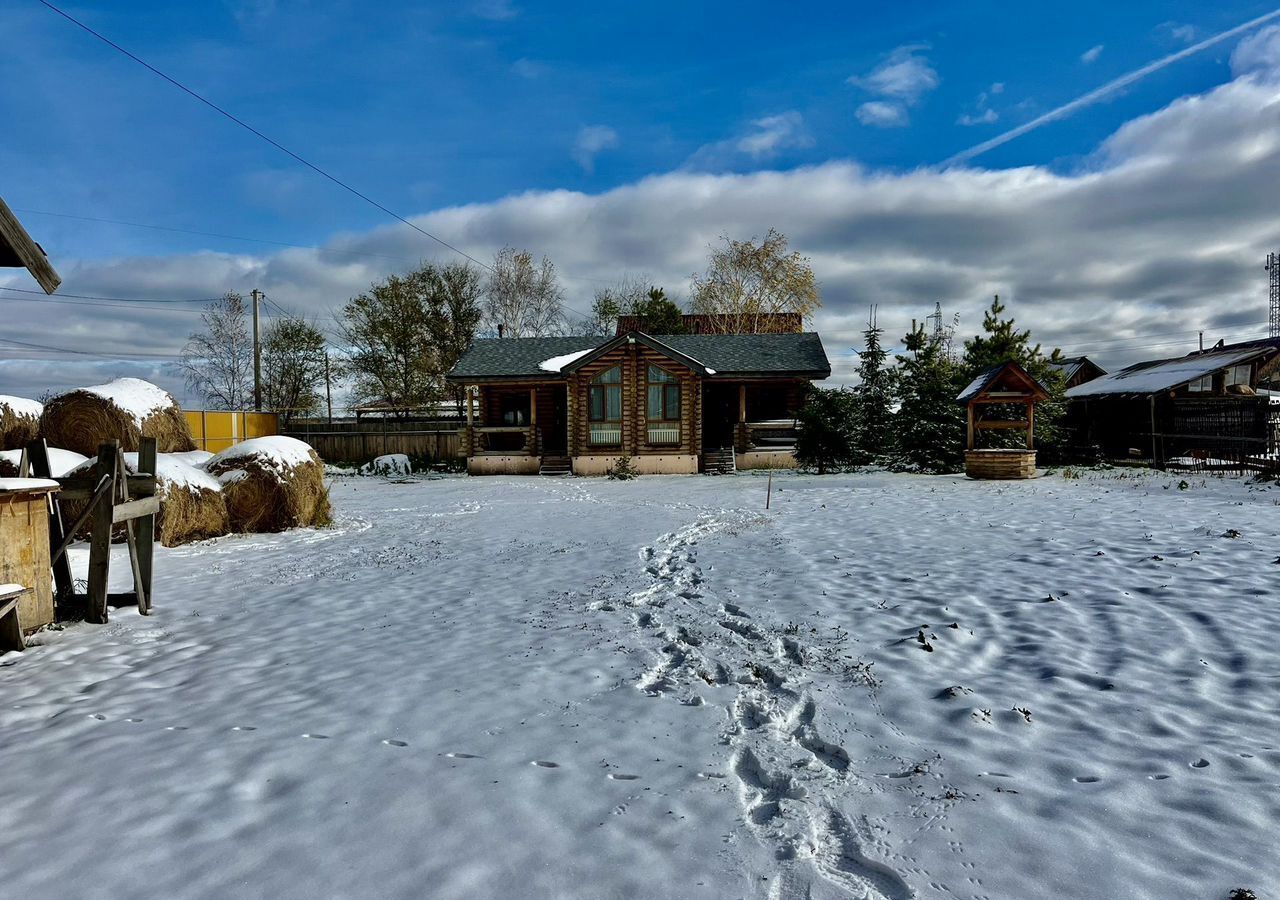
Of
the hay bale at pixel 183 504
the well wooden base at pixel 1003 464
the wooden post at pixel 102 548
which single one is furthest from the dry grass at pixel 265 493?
the well wooden base at pixel 1003 464

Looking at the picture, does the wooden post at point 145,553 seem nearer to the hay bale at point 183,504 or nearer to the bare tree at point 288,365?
the hay bale at point 183,504

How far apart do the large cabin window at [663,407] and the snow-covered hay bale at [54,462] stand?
14.8 metres

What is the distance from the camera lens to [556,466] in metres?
22.5

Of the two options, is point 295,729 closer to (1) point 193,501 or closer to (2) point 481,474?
(1) point 193,501

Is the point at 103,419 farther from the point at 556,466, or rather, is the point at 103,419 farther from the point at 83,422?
the point at 556,466

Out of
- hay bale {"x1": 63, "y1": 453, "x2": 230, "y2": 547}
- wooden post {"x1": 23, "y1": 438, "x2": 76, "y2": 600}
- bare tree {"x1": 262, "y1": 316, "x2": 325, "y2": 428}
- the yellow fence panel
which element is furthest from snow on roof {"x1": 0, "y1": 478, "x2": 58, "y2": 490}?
bare tree {"x1": 262, "y1": 316, "x2": 325, "y2": 428}

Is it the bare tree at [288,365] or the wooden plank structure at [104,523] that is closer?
the wooden plank structure at [104,523]

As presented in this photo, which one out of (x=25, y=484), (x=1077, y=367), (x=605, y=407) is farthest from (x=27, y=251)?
(x=1077, y=367)

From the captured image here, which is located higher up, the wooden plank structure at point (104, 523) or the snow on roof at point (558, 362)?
the snow on roof at point (558, 362)

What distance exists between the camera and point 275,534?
10.6m

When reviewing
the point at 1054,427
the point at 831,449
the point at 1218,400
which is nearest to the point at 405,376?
the point at 831,449

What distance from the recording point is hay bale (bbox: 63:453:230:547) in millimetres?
9445

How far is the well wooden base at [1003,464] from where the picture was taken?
54.2ft

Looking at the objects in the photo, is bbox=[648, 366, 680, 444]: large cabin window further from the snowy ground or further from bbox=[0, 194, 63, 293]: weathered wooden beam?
bbox=[0, 194, 63, 293]: weathered wooden beam
